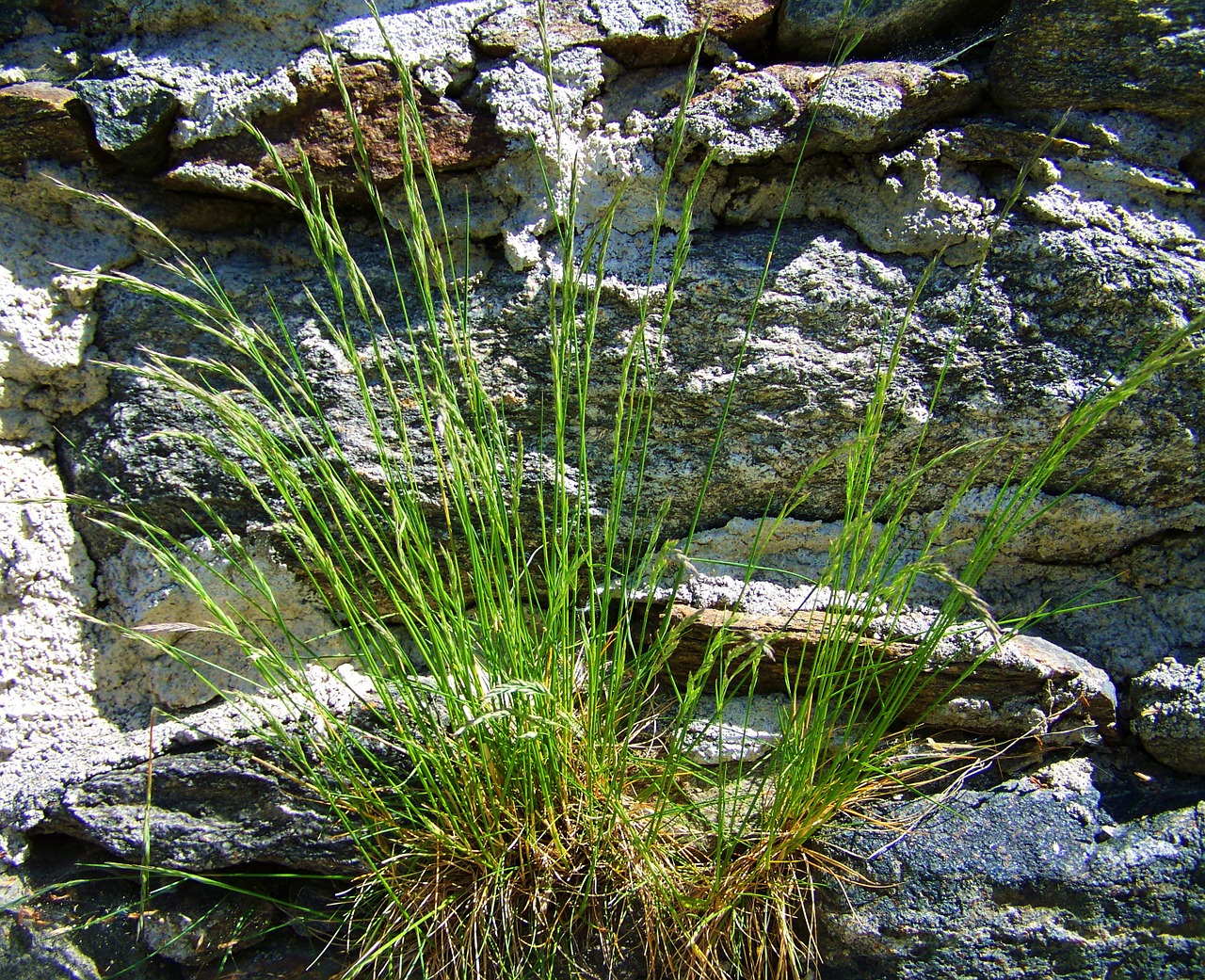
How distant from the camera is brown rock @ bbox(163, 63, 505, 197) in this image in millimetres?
1568

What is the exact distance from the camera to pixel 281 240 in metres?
1.68

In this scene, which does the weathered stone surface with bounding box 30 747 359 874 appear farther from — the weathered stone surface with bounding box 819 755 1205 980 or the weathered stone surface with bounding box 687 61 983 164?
the weathered stone surface with bounding box 687 61 983 164

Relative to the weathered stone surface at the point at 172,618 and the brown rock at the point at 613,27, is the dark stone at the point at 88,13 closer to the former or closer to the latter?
the brown rock at the point at 613,27

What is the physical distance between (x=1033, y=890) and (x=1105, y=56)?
4.69 feet

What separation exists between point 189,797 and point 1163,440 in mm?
1829

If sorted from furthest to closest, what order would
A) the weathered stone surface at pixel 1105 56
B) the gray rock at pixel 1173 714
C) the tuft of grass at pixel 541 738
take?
the weathered stone surface at pixel 1105 56 → the gray rock at pixel 1173 714 → the tuft of grass at pixel 541 738

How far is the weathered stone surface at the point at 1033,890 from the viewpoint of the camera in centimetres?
122

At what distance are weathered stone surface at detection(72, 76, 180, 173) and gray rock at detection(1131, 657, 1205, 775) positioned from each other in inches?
80.1

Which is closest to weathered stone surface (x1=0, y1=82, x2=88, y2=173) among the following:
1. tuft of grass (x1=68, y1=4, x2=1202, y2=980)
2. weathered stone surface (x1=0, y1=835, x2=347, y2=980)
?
tuft of grass (x1=68, y1=4, x2=1202, y2=980)

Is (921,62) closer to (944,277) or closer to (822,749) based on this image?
→ (944,277)

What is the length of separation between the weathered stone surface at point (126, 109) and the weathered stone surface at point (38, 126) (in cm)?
4

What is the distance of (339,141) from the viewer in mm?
1594

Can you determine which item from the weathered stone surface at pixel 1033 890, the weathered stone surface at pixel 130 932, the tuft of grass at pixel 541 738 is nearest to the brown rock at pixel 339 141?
the tuft of grass at pixel 541 738

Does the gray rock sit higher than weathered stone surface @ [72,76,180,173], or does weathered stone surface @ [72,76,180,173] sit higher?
weathered stone surface @ [72,76,180,173]
